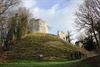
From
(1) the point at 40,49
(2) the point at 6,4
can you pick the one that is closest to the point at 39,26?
(1) the point at 40,49

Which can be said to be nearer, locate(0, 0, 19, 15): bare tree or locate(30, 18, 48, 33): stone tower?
locate(0, 0, 19, 15): bare tree

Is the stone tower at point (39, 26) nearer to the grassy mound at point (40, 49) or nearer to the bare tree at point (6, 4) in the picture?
the grassy mound at point (40, 49)

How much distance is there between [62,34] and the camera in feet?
357

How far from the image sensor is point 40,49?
6234cm

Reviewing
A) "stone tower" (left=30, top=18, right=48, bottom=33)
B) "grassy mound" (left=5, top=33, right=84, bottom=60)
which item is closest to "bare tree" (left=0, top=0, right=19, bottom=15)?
"grassy mound" (left=5, top=33, right=84, bottom=60)

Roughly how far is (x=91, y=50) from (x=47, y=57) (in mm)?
23962

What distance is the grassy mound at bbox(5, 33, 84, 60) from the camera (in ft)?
185

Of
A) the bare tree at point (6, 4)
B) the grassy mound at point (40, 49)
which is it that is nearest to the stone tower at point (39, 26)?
the grassy mound at point (40, 49)

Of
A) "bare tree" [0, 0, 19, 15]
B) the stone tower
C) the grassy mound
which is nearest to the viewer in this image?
"bare tree" [0, 0, 19, 15]

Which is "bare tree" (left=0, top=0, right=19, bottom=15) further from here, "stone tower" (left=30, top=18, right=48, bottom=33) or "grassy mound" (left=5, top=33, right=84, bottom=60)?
"stone tower" (left=30, top=18, right=48, bottom=33)

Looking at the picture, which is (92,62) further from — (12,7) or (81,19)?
(81,19)

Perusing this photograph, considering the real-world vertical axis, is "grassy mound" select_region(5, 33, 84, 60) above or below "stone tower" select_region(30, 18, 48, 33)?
below

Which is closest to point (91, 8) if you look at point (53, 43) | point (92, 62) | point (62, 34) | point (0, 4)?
point (53, 43)

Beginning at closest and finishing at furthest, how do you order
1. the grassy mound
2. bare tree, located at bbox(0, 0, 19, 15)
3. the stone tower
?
1. bare tree, located at bbox(0, 0, 19, 15)
2. the grassy mound
3. the stone tower
